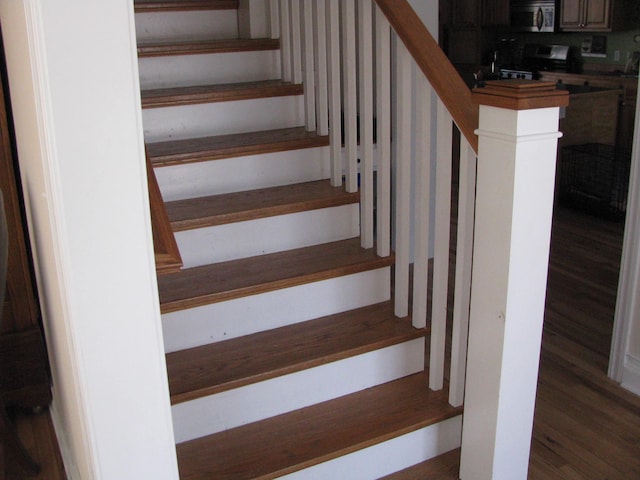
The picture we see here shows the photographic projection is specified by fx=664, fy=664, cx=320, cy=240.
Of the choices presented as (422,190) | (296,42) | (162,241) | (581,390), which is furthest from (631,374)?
(162,241)

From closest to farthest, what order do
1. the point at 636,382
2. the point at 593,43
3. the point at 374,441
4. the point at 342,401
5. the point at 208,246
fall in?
the point at 374,441, the point at 342,401, the point at 208,246, the point at 636,382, the point at 593,43

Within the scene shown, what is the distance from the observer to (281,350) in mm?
2199

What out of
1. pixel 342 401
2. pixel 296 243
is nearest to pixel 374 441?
pixel 342 401

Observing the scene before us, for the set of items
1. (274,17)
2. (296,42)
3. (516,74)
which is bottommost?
(516,74)

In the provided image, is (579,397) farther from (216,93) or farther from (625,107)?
(625,107)

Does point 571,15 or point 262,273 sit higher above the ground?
point 571,15

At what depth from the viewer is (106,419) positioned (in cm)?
132

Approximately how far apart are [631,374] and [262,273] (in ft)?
5.14

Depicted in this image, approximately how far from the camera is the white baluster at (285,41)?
2.88 metres

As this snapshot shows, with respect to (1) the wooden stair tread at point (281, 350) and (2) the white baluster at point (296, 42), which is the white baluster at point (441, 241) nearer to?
(1) the wooden stair tread at point (281, 350)

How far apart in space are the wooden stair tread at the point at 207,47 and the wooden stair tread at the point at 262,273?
3.41 ft

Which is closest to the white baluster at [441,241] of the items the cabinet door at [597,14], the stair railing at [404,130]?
the stair railing at [404,130]

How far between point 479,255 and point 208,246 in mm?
1006

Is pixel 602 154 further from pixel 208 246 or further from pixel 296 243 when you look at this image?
pixel 208 246
